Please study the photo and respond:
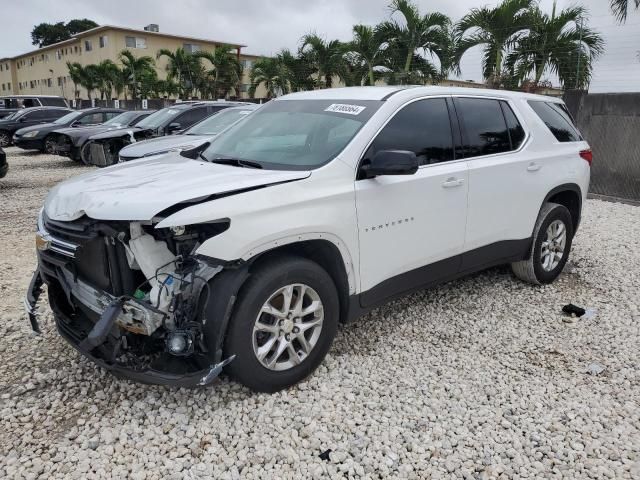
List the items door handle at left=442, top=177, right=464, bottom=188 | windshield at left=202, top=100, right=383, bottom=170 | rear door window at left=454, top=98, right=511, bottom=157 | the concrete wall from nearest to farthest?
windshield at left=202, top=100, right=383, bottom=170, door handle at left=442, top=177, right=464, bottom=188, rear door window at left=454, top=98, right=511, bottom=157, the concrete wall

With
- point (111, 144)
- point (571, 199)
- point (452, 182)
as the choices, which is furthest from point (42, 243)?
point (111, 144)

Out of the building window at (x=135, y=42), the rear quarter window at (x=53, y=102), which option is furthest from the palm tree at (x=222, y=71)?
the building window at (x=135, y=42)

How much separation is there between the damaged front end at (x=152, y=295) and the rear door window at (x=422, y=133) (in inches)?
52.3

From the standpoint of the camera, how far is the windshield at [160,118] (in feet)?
36.2

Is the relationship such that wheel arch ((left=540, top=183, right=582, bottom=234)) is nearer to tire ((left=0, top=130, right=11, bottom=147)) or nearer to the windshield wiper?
the windshield wiper

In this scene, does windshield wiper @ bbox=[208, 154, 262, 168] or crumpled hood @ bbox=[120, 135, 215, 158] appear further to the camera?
crumpled hood @ bbox=[120, 135, 215, 158]

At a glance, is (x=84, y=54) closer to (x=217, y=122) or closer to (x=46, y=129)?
(x=46, y=129)

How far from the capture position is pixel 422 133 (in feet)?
12.1

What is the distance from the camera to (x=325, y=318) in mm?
3152

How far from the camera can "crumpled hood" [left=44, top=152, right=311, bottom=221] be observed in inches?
103

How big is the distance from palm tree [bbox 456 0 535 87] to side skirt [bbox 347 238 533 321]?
8.64 m

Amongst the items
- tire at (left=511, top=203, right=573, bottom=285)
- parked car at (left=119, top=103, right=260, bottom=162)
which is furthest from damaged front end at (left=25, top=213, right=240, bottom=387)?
parked car at (left=119, top=103, right=260, bottom=162)

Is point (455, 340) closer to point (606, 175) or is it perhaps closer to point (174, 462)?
point (174, 462)

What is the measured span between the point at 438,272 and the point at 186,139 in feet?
18.2
